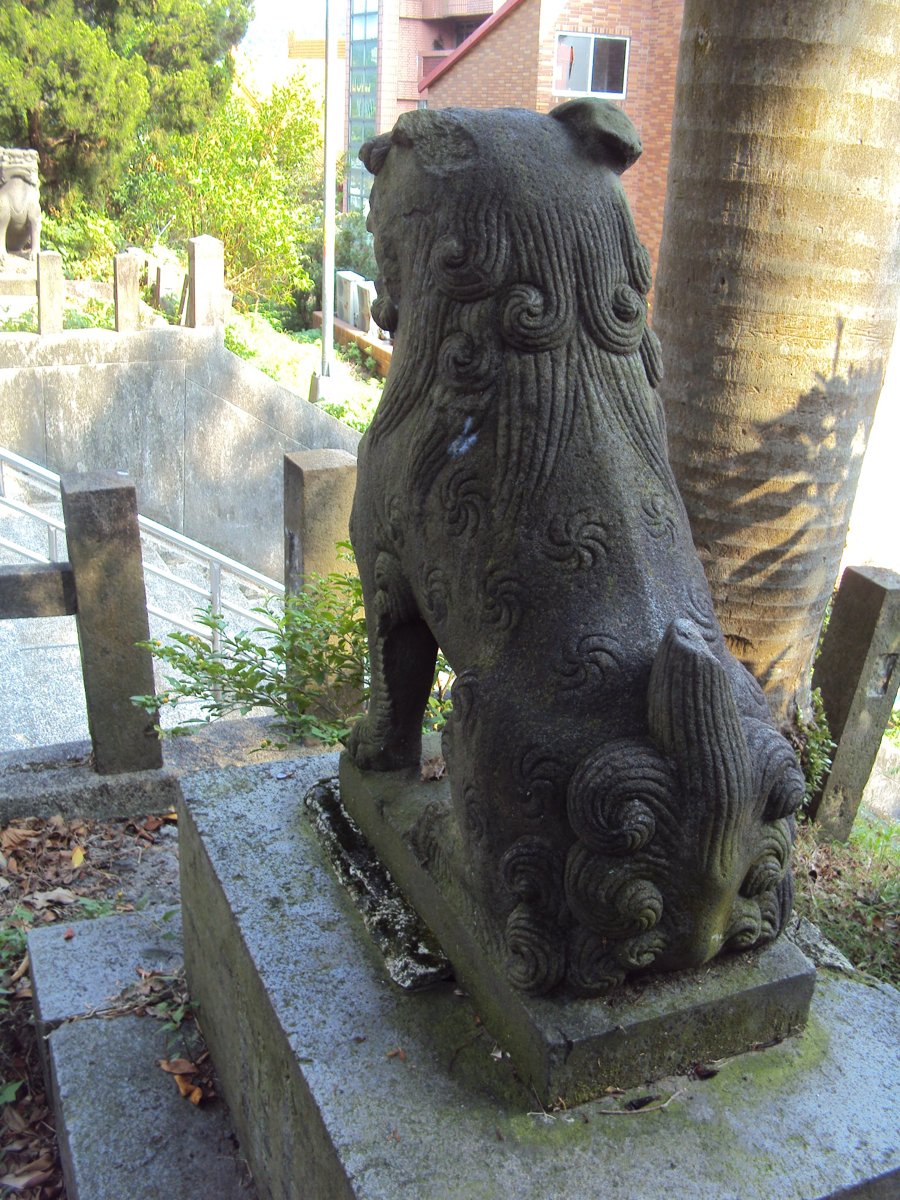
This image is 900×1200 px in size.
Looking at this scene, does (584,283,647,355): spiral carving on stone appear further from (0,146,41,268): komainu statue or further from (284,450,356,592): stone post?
(0,146,41,268): komainu statue

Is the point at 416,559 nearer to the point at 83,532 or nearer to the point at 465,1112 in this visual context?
the point at 465,1112

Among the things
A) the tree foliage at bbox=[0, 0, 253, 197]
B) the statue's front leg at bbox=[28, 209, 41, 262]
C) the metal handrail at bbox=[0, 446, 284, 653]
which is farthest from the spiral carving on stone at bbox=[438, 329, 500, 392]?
the tree foliage at bbox=[0, 0, 253, 197]

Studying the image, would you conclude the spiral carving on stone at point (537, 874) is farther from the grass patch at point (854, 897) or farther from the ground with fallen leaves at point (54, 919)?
the grass patch at point (854, 897)

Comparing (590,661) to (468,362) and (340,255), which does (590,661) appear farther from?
(340,255)

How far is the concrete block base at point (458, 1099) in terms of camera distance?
5.84ft

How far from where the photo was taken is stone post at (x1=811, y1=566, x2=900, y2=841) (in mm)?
4047

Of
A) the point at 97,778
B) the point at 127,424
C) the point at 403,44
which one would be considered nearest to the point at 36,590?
the point at 97,778

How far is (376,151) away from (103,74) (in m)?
17.1

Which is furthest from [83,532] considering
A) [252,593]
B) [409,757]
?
[252,593]

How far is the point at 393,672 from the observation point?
8.02 ft

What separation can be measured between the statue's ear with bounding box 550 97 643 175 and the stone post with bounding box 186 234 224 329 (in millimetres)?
12131

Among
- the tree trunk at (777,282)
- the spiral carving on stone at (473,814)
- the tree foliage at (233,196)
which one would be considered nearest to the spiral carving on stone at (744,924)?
the spiral carving on stone at (473,814)

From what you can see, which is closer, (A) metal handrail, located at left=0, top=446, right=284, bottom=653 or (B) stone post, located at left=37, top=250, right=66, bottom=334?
(A) metal handrail, located at left=0, top=446, right=284, bottom=653

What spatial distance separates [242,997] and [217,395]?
451 inches
